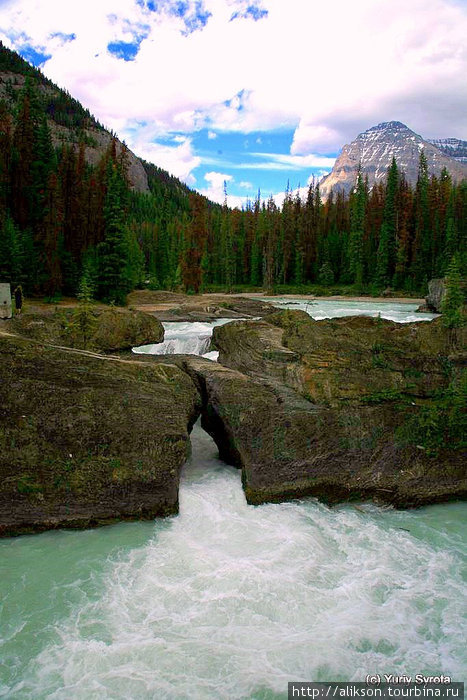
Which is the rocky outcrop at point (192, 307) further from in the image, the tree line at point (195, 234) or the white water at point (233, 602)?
the white water at point (233, 602)

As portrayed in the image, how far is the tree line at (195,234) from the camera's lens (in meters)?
33.0

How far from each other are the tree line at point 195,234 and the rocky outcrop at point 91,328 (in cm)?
127

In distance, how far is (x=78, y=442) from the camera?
7.77 meters

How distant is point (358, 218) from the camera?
64.5 m

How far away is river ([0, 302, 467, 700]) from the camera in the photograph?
494 centimetres

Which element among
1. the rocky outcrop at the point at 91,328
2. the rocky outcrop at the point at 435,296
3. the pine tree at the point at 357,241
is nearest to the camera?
the rocky outcrop at the point at 91,328

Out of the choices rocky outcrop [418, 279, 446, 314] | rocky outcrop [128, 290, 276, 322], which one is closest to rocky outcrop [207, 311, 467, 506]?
rocky outcrop [128, 290, 276, 322]

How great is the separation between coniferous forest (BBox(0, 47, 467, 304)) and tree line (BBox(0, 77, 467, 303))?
114mm

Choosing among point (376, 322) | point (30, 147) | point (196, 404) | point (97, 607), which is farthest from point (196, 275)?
point (97, 607)

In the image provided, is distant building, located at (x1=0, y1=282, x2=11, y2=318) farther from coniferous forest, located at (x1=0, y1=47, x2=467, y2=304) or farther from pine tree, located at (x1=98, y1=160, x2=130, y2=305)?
pine tree, located at (x1=98, y1=160, x2=130, y2=305)

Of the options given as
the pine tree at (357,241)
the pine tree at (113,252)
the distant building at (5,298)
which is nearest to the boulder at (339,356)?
the distant building at (5,298)

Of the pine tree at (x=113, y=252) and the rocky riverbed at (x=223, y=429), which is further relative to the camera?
the pine tree at (x=113, y=252)

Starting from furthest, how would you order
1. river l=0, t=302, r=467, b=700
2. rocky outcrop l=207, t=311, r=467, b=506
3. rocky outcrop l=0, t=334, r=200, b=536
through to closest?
1. rocky outcrop l=207, t=311, r=467, b=506
2. rocky outcrop l=0, t=334, r=200, b=536
3. river l=0, t=302, r=467, b=700

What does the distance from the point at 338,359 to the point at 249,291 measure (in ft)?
193
